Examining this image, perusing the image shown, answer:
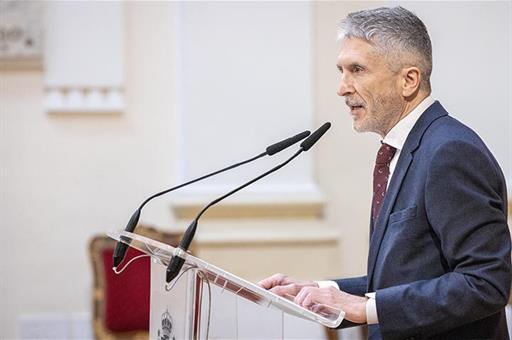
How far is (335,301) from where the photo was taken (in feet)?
6.98

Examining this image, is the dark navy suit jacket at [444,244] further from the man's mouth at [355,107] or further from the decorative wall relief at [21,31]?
the decorative wall relief at [21,31]

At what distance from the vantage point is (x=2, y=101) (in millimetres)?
5074

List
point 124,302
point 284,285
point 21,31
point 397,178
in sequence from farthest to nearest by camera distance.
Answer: point 21,31, point 124,302, point 284,285, point 397,178

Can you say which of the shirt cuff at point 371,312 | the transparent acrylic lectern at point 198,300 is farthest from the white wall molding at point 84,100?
the shirt cuff at point 371,312

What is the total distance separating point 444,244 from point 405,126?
41 centimetres

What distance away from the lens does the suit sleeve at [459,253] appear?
6.72 ft

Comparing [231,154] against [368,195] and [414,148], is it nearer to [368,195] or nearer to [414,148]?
[368,195]

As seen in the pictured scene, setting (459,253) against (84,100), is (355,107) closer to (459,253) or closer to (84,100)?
(459,253)

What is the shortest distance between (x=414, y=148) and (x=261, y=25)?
293cm

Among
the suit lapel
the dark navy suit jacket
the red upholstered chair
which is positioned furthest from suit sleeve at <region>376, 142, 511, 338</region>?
the red upholstered chair

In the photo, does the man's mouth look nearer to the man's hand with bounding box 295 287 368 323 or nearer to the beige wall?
the man's hand with bounding box 295 287 368 323

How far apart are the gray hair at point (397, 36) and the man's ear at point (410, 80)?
0.05 ft

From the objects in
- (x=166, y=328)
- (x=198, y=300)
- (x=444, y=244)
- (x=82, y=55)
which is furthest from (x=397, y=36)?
(x=82, y=55)

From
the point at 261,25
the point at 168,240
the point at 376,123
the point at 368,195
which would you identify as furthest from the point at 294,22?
the point at 376,123
